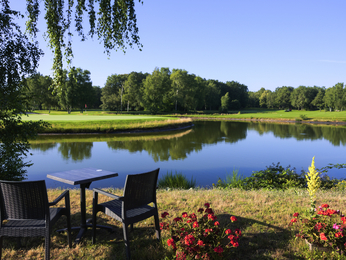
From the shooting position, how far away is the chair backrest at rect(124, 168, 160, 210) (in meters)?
2.91

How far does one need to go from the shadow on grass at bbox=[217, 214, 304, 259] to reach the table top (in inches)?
76.6

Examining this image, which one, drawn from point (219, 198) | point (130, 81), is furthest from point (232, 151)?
point (130, 81)

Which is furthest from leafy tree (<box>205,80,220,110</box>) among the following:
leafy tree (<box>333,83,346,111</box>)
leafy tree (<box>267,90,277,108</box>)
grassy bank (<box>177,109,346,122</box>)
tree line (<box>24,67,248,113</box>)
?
leafy tree (<box>267,90,277,108</box>)

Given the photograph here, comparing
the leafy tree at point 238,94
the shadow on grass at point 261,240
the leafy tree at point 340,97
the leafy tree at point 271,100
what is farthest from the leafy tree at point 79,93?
the leafy tree at point 271,100

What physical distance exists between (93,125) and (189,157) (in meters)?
14.2

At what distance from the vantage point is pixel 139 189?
121 inches

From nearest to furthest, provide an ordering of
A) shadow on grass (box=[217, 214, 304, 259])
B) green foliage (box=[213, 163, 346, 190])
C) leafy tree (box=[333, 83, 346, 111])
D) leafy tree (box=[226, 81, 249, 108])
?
shadow on grass (box=[217, 214, 304, 259]) < green foliage (box=[213, 163, 346, 190]) < leafy tree (box=[333, 83, 346, 111]) < leafy tree (box=[226, 81, 249, 108])

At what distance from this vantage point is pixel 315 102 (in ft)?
288

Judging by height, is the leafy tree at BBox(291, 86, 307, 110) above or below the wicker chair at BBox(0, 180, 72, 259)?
above

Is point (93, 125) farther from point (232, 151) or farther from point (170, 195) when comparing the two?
point (170, 195)

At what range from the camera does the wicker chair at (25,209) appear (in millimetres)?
2654

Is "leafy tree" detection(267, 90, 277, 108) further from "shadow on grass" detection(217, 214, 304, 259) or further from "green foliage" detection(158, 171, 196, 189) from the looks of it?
"shadow on grass" detection(217, 214, 304, 259)

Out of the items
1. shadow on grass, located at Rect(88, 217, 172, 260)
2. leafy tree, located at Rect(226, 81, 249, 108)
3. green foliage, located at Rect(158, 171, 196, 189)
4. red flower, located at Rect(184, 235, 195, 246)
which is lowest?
green foliage, located at Rect(158, 171, 196, 189)

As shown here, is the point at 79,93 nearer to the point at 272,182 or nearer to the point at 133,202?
the point at 272,182
